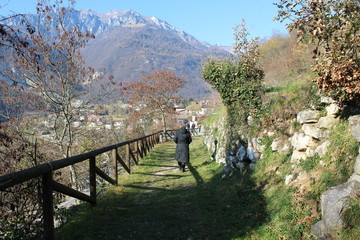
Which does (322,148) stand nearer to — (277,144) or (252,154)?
(277,144)

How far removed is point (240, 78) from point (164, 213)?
533 cm

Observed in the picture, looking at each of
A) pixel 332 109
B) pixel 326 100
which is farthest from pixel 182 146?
pixel 332 109

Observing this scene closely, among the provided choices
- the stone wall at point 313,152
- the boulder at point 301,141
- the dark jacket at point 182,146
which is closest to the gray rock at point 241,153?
the stone wall at point 313,152

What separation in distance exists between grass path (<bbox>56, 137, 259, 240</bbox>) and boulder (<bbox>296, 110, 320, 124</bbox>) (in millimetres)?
1862

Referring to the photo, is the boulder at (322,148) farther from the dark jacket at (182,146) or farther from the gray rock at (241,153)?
the dark jacket at (182,146)

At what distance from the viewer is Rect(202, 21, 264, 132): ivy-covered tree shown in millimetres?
8016

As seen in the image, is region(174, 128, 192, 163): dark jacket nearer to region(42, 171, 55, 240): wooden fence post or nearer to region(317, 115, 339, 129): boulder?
region(317, 115, 339, 129): boulder

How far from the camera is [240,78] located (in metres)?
9.02

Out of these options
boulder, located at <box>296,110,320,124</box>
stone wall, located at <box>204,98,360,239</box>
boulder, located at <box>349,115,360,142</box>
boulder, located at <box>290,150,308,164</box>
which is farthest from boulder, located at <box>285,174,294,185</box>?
boulder, located at <box>349,115,360,142</box>

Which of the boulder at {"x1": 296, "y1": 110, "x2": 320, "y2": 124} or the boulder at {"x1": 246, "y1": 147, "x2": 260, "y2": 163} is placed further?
the boulder at {"x1": 246, "y1": 147, "x2": 260, "y2": 163}

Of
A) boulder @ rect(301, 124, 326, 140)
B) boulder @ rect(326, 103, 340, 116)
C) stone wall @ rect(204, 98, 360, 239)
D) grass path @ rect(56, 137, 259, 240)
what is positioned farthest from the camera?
boulder @ rect(301, 124, 326, 140)

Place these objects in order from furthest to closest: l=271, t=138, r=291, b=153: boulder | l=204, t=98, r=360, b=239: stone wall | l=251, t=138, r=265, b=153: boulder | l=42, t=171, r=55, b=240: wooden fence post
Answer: l=251, t=138, r=265, b=153: boulder
l=271, t=138, r=291, b=153: boulder
l=42, t=171, r=55, b=240: wooden fence post
l=204, t=98, r=360, b=239: stone wall

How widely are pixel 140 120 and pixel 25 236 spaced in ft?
85.8

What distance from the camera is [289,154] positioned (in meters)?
5.60
